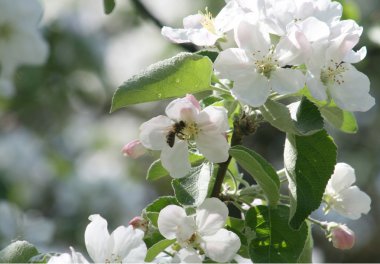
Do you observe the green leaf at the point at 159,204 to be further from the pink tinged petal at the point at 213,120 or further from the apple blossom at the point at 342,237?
the apple blossom at the point at 342,237

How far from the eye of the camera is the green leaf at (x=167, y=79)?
64.9 inches

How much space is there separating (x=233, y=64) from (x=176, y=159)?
188 millimetres

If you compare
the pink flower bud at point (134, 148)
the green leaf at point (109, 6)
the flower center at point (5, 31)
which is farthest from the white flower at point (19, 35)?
the pink flower bud at point (134, 148)

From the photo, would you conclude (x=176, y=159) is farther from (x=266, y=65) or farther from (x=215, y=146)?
(x=266, y=65)

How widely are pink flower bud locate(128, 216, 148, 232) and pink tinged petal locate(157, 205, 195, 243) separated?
0.31ft

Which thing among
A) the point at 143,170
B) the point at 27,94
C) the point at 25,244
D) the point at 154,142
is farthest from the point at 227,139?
the point at 143,170

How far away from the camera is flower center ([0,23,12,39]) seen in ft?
9.20

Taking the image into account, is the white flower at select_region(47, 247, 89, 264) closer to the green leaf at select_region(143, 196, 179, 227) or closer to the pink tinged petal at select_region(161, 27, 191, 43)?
the green leaf at select_region(143, 196, 179, 227)

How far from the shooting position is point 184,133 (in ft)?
5.32

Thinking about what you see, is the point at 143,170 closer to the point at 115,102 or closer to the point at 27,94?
the point at 27,94

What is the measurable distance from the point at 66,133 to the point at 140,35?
2.64 ft

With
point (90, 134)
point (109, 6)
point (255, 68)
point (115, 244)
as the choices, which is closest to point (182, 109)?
point (255, 68)

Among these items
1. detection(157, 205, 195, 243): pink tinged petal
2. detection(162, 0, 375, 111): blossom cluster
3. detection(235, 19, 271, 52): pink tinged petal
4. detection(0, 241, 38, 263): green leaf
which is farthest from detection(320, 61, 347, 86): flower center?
detection(0, 241, 38, 263): green leaf

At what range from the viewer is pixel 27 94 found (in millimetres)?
4711
